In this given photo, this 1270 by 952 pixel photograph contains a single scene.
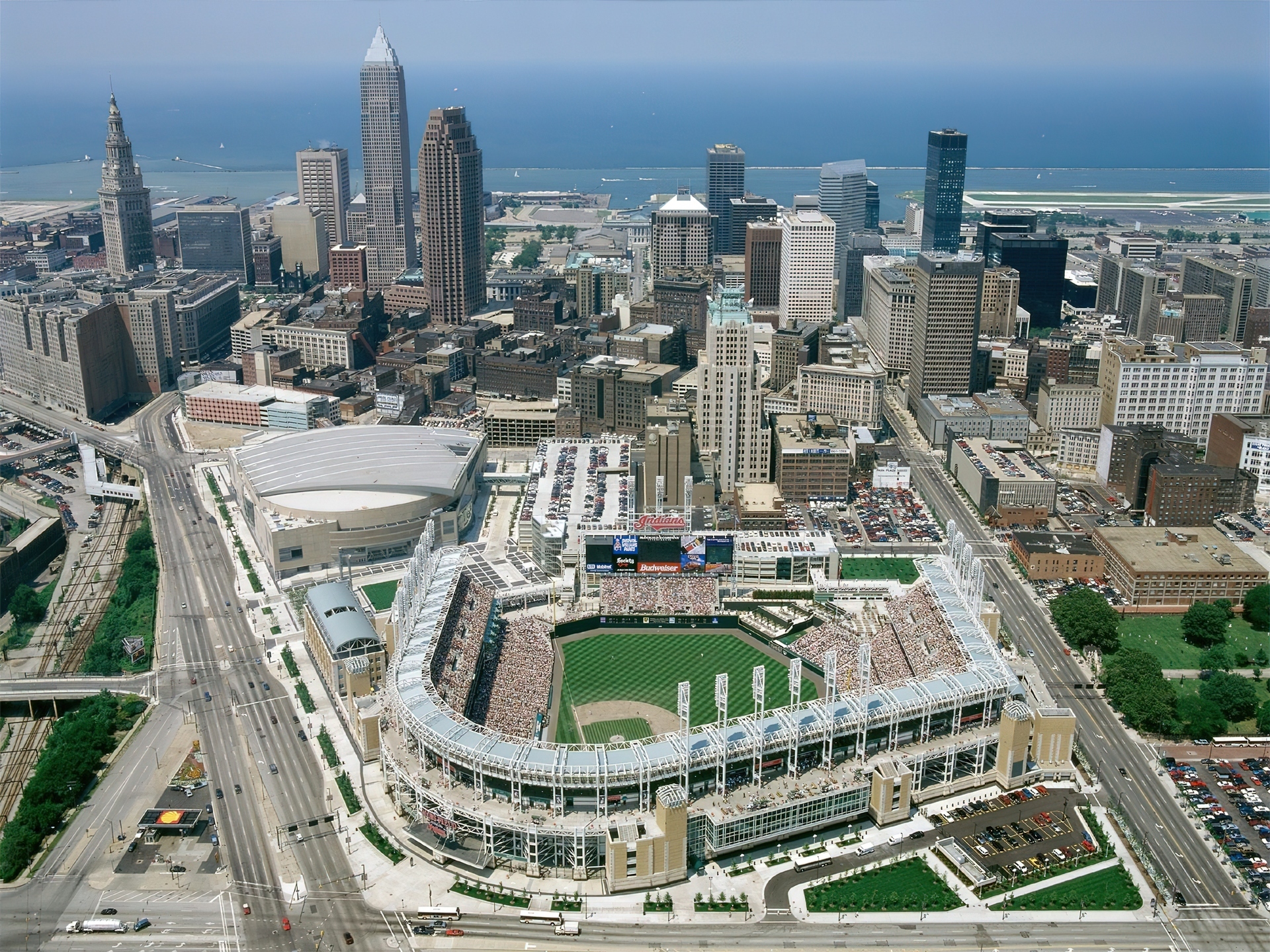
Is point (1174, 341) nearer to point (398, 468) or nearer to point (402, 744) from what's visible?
point (398, 468)

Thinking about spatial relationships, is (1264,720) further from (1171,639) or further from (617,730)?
(617,730)

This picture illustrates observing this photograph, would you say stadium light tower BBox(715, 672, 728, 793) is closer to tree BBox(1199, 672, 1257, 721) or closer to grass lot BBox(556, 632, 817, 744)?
grass lot BBox(556, 632, 817, 744)

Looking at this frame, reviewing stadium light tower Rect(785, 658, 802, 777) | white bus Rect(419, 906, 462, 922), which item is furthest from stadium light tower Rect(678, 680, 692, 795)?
white bus Rect(419, 906, 462, 922)

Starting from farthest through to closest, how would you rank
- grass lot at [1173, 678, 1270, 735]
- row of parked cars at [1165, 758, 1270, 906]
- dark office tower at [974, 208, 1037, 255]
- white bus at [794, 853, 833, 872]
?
dark office tower at [974, 208, 1037, 255]
grass lot at [1173, 678, 1270, 735]
white bus at [794, 853, 833, 872]
row of parked cars at [1165, 758, 1270, 906]

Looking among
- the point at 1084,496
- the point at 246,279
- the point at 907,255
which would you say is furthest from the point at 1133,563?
the point at 246,279

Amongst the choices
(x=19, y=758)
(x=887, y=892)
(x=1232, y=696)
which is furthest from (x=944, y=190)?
(x=19, y=758)

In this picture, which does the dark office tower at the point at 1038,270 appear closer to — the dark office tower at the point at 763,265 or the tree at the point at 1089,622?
the dark office tower at the point at 763,265
